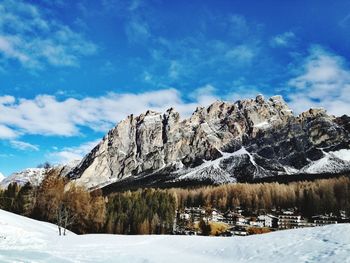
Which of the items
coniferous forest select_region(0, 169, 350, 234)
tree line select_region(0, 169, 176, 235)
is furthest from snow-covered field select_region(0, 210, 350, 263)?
coniferous forest select_region(0, 169, 350, 234)

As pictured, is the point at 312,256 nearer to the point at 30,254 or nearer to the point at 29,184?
the point at 30,254

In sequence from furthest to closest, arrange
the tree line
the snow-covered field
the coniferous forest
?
the coniferous forest → the tree line → the snow-covered field

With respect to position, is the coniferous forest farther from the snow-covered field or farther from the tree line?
the snow-covered field

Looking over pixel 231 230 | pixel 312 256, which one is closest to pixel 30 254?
pixel 312 256

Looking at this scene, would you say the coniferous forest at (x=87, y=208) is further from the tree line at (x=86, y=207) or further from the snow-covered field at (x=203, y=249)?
the snow-covered field at (x=203, y=249)

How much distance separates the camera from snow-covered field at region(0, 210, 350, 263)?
29402 mm

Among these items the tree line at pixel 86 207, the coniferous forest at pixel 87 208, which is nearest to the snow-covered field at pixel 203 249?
the tree line at pixel 86 207

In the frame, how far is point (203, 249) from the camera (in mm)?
39375

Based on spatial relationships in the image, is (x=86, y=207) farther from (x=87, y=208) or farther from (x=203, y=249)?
(x=203, y=249)

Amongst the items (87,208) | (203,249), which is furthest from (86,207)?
(203,249)

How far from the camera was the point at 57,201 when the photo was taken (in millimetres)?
84125

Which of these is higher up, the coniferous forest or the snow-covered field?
the coniferous forest

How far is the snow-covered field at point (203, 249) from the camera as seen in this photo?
29.4m

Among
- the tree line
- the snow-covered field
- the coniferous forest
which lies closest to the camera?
the snow-covered field
